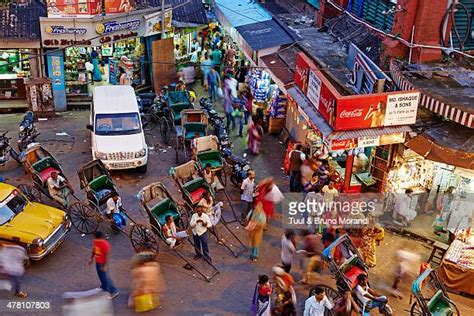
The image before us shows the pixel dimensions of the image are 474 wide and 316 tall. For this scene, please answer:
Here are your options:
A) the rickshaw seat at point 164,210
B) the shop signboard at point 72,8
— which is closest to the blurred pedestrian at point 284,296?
the rickshaw seat at point 164,210

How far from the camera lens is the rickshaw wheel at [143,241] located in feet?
50.1

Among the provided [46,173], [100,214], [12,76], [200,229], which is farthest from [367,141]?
[12,76]

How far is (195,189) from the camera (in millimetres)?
17000

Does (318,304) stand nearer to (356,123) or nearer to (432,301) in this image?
(432,301)

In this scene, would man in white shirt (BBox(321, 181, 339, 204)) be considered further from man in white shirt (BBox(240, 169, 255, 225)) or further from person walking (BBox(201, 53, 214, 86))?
→ person walking (BBox(201, 53, 214, 86))

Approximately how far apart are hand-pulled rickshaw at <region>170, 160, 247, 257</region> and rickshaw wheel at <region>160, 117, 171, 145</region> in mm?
4273

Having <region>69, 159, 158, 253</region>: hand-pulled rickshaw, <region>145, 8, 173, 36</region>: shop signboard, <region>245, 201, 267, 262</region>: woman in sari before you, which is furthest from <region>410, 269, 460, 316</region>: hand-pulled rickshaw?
<region>145, 8, 173, 36</region>: shop signboard

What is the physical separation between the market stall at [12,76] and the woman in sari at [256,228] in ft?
41.9

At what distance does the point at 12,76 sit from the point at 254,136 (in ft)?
32.8

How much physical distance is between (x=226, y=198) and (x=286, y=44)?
280 inches

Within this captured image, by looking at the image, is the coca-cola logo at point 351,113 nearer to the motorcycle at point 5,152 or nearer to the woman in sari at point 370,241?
the woman in sari at point 370,241

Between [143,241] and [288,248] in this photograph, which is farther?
[143,241]

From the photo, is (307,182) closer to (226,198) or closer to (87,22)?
(226,198)

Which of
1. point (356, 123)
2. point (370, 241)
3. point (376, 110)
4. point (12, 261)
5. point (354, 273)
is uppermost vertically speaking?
point (376, 110)
